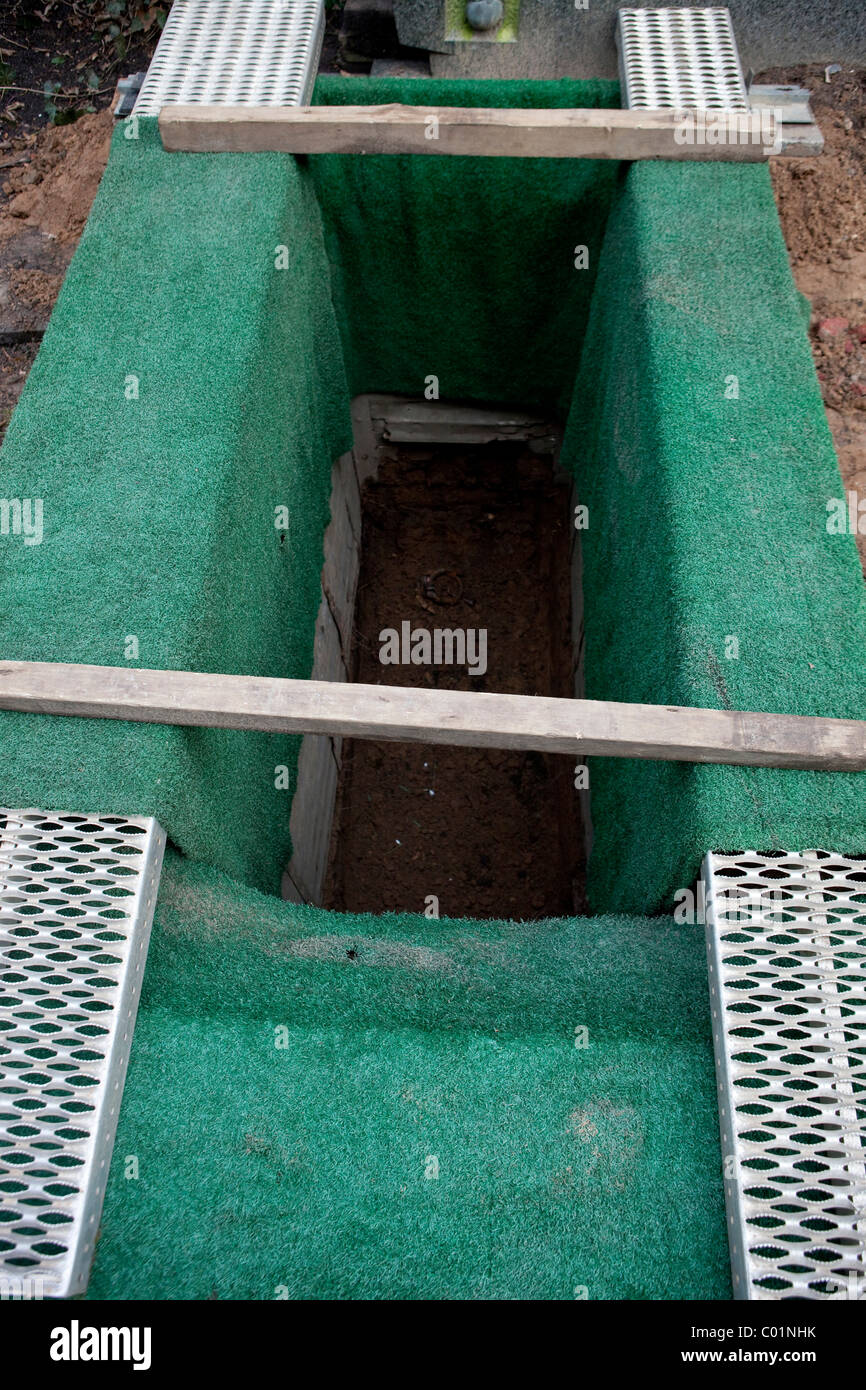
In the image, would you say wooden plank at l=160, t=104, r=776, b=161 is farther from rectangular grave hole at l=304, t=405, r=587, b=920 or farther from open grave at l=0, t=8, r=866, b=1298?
rectangular grave hole at l=304, t=405, r=587, b=920

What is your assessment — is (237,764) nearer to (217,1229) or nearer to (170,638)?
(170,638)

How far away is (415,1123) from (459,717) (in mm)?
858

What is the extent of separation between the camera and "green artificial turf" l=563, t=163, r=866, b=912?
219 cm

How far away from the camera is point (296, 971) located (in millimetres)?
2035

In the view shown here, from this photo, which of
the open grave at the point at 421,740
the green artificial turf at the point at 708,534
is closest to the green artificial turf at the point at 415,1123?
the open grave at the point at 421,740

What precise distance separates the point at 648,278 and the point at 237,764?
2.12 m

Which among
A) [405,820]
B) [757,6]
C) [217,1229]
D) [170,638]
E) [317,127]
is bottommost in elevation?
[405,820]

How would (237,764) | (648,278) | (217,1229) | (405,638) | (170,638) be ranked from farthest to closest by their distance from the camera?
(405,638)
(648,278)
(237,764)
(170,638)
(217,1229)

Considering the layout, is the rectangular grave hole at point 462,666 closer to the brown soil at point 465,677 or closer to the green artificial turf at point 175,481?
the brown soil at point 465,677

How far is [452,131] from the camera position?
3.12m

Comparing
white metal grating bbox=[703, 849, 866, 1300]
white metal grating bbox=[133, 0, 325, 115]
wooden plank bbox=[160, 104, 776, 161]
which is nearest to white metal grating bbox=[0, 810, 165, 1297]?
white metal grating bbox=[703, 849, 866, 1300]

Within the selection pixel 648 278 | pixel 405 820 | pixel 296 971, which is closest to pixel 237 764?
pixel 296 971

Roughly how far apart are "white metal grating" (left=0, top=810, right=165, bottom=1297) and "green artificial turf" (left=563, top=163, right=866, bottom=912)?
132 cm

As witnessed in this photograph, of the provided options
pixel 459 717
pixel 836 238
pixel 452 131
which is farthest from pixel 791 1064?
pixel 836 238
